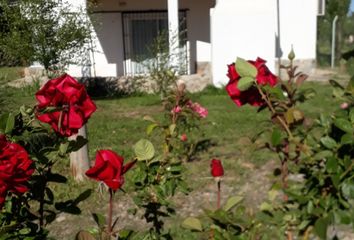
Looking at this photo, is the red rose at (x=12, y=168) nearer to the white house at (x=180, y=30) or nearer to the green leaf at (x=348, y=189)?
the green leaf at (x=348, y=189)

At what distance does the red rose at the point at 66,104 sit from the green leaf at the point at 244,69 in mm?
431

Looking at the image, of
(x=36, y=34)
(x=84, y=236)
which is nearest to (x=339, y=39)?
(x=36, y=34)

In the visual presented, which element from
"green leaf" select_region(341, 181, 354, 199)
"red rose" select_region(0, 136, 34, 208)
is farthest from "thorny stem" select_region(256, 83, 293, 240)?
"red rose" select_region(0, 136, 34, 208)

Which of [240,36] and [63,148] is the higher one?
[63,148]

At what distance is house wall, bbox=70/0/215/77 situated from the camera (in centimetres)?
1453

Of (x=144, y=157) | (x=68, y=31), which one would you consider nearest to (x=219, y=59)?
(x=68, y=31)

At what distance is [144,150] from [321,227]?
25.9 inches

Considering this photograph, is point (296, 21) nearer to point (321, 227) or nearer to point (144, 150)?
point (144, 150)

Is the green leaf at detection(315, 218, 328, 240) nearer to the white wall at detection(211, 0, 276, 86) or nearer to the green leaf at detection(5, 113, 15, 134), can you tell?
the green leaf at detection(5, 113, 15, 134)

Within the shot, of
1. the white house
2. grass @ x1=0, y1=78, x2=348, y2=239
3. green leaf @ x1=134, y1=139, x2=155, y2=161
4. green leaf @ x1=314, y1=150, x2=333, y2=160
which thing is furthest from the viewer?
the white house

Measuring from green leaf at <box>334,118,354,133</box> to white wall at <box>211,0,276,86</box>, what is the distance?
11151mm

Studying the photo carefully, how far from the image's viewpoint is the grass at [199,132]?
16.3 ft

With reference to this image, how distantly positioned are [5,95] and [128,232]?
3.57m

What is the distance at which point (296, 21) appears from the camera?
14.5 m
